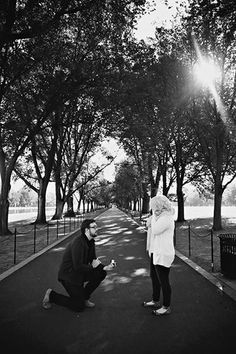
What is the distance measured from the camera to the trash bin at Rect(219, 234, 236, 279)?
7332 mm

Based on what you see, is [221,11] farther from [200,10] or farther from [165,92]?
[165,92]

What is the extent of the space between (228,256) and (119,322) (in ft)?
12.3

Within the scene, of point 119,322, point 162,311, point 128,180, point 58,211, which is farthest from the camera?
point 128,180

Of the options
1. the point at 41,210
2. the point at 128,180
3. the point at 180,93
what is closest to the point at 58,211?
the point at 41,210

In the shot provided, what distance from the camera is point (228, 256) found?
7.48m

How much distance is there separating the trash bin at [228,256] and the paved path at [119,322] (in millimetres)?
735

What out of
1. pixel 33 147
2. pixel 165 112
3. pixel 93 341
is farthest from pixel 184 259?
pixel 33 147

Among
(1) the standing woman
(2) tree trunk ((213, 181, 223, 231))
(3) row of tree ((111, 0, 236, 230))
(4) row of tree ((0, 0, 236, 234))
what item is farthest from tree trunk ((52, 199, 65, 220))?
(1) the standing woman

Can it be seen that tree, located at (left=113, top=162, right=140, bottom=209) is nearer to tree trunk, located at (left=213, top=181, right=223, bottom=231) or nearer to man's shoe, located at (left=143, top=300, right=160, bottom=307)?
tree trunk, located at (left=213, top=181, right=223, bottom=231)

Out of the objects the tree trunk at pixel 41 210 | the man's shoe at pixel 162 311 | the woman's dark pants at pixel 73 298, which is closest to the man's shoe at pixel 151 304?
the man's shoe at pixel 162 311

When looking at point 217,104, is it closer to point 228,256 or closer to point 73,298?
point 228,256

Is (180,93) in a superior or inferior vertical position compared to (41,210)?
superior

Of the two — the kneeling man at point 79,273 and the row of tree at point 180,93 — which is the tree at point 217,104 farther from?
the kneeling man at point 79,273

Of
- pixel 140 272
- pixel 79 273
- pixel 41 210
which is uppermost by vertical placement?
pixel 41 210
